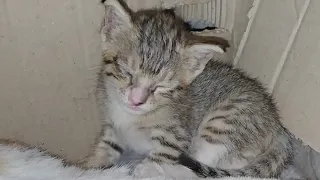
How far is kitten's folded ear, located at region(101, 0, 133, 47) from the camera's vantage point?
6.11 ft

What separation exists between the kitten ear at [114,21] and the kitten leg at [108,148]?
32 cm

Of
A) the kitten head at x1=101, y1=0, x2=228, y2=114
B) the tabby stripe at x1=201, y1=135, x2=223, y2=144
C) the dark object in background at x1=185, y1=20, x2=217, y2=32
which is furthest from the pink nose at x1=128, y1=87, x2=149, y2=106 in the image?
the dark object in background at x1=185, y1=20, x2=217, y2=32

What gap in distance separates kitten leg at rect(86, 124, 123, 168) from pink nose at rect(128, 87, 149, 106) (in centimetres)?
28

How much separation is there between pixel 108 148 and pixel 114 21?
1.40 feet

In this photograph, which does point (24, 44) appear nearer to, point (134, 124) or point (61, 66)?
point (61, 66)

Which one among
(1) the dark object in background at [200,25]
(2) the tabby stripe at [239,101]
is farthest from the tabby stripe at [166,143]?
(1) the dark object in background at [200,25]

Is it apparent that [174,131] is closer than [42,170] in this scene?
No

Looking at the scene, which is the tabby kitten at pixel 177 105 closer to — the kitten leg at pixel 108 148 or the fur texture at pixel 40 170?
the kitten leg at pixel 108 148

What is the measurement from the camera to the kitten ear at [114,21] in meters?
1.86

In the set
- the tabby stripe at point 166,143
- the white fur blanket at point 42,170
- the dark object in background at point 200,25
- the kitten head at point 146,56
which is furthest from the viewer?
the dark object in background at point 200,25

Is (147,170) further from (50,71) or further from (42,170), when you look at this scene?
(50,71)

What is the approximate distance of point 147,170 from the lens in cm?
188

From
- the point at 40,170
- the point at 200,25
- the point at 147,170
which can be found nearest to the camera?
the point at 40,170

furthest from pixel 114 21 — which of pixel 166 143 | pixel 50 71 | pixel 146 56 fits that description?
pixel 166 143
